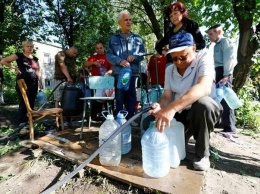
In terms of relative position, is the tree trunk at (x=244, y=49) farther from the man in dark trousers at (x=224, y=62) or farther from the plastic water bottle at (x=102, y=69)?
the plastic water bottle at (x=102, y=69)

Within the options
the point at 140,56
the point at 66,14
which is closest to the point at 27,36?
the point at 66,14

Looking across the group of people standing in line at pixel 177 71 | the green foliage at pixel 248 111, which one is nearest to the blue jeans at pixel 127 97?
the group of people standing in line at pixel 177 71

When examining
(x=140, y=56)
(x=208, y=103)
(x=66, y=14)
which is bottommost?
(x=208, y=103)

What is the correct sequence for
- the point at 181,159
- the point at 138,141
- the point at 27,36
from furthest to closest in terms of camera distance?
1. the point at 27,36
2. the point at 138,141
3. the point at 181,159

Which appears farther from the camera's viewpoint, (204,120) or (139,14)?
(139,14)

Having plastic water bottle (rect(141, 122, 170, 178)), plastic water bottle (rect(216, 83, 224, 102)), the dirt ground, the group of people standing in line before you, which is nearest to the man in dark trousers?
the group of people standing in line

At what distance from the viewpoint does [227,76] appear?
3791 millimetres

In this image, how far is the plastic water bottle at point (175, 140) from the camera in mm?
2373

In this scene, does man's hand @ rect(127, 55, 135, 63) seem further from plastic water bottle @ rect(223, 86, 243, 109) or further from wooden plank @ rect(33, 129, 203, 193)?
plastic water bottle @ rect(223, 86, 243, 109)

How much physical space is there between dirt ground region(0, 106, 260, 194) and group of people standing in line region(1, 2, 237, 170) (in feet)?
0.99

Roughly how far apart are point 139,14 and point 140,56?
32.8 feet

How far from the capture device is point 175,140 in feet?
7.91

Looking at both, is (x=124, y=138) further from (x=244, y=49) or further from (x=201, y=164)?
(x=244, y=49)

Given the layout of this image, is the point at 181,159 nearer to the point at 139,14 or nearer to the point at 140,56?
the point at 140,56
